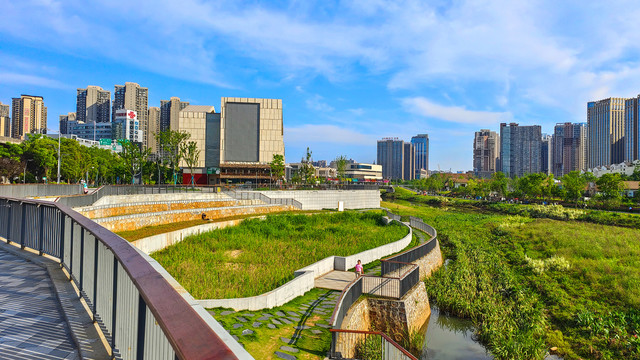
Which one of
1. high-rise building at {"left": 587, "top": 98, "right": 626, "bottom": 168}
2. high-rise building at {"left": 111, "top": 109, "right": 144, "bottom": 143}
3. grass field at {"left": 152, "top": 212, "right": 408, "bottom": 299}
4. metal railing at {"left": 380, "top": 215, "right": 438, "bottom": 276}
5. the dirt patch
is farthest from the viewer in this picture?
high-rise building at {"left": 587, "top": 98, "right": 626, "bottom": 168}

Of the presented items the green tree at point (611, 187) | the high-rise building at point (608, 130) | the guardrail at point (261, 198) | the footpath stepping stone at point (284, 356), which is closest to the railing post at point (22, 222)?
the footpath stepping stone at point (284, 356)

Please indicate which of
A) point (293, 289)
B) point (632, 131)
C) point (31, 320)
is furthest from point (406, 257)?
point (632, 131)

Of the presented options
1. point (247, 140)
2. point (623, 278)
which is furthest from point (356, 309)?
point (247, 140)

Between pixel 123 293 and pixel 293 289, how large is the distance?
10.1 metres

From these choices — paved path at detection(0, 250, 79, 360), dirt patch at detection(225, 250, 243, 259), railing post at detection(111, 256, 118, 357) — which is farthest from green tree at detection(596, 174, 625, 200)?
paved path at detection(0, 250, 79, 360)

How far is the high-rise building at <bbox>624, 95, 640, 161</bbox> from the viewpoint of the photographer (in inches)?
6801

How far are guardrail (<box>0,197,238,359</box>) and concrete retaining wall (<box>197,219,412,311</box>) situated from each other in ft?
11.5

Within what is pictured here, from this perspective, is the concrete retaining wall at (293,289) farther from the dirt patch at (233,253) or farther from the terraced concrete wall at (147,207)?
the terraced concrete wall at (147,207)

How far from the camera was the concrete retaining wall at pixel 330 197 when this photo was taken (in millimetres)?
46594

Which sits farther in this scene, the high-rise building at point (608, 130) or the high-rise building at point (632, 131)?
the high-rise building at point (608, 130)

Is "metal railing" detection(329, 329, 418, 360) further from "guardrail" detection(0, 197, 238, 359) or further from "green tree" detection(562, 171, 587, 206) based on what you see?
"green tree" detection(562, 171, 587, 206)

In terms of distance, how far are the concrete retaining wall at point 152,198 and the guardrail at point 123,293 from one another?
18544mm

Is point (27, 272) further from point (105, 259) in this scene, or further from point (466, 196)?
point (466, 196)

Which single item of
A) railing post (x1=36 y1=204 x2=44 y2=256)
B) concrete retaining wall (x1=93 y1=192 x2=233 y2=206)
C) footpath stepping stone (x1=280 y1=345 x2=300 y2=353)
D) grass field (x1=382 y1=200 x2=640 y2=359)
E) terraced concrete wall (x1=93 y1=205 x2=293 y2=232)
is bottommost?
grass field (x1=382 y1=200 x2=640 y2=359)
